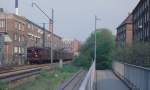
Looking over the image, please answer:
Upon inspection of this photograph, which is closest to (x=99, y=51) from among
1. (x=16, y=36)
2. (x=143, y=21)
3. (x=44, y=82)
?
(x=143, y=21)

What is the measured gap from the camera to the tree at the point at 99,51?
69312 millimetres

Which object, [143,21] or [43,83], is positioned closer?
[43,83]

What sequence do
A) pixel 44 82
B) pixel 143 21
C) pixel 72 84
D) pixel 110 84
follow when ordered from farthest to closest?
pixel 143 21 < pixel 72 84 < pixel 44 82 < pixel 110 84

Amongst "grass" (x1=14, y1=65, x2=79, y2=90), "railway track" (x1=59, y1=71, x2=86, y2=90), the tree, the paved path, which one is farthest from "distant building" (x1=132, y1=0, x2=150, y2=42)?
the paved path

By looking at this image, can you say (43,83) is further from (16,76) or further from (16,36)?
(16,36)

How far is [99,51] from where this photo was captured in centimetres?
7131

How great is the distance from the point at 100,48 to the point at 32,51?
11929 mm


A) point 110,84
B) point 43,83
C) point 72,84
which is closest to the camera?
point 110,84

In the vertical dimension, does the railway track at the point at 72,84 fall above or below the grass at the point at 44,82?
below

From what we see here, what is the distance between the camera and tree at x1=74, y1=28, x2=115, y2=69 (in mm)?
69312

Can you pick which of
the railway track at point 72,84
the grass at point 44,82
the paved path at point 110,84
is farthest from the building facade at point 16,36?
the paved path at point 110,84

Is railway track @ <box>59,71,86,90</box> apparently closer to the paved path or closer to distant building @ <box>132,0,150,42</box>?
the paved path

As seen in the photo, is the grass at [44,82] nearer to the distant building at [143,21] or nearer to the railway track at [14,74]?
the railway track at [14,74]

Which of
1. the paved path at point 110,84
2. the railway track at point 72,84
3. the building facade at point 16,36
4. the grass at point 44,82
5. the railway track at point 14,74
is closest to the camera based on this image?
the paved path at point 110,84
